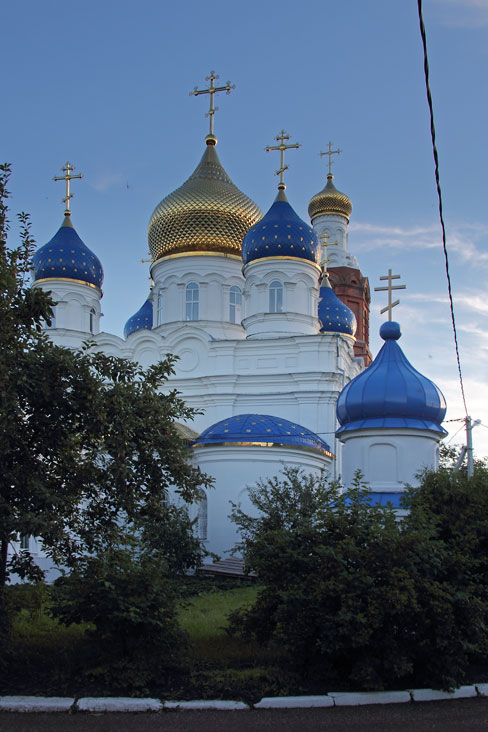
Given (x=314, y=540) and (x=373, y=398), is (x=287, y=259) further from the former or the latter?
(x=314, y=540)

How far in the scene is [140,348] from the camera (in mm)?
26062

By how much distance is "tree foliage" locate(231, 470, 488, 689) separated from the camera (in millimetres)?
7125

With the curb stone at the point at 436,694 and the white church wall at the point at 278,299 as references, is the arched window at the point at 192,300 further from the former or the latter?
the curb stone at the point at 436,694

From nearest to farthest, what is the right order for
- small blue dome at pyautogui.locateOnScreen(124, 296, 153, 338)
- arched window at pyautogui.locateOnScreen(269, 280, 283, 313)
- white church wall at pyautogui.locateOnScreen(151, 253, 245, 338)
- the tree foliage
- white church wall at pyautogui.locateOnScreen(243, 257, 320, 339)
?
1. the tree foliage
2. white church wall at pyautogui.locateOnScreen(243, 257, 320, 339)
3. arched window at pyautogui.locateOnScreen(269, 280, 283, 313)
4. white church wall at pyautogui.locateOnScreen(151, 253, 245, 338)
5. small blue dome at pyautogui.locateOnScreen(124, 296, 153, 338)

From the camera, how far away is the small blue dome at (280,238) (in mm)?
25328

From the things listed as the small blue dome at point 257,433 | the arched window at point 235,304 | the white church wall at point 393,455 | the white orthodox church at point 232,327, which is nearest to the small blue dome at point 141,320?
the white orthodox church at point 232,327

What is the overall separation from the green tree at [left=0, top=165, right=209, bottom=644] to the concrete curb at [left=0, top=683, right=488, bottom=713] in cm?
126

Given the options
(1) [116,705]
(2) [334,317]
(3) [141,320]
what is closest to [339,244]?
(2) [334,317]

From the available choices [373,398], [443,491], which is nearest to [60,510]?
[443,491]

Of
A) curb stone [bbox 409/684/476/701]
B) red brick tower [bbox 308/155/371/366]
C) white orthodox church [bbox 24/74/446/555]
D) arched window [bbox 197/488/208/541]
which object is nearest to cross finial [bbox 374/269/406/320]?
white orthodox church [bbox 24/74/446/555]

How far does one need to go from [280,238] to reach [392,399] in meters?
10.3

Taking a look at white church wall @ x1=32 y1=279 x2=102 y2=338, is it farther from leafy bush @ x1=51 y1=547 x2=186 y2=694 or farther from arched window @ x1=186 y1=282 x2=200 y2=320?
leafy bush @ x1=51 y1=547 x2=186 y2=694

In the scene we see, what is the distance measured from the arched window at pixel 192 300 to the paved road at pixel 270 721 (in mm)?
20674

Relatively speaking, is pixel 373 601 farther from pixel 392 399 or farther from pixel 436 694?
pixel 392 399
